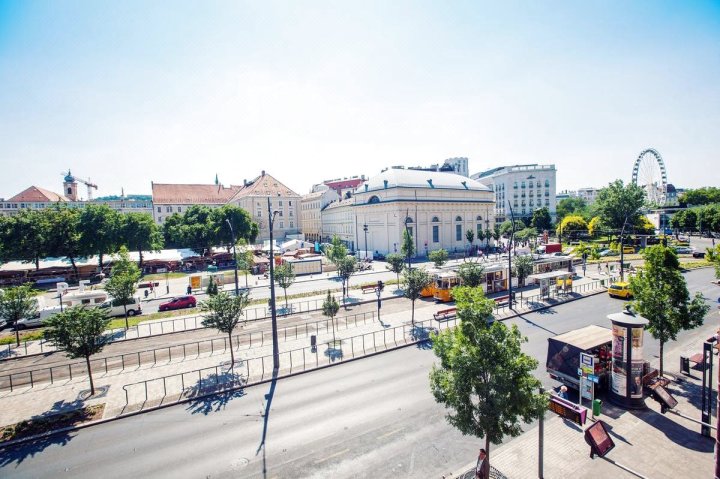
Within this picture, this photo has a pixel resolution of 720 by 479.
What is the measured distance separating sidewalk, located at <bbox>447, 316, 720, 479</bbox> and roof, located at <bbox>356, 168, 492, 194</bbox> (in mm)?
58022

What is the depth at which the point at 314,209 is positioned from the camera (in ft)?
350

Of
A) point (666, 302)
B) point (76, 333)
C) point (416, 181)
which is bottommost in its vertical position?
point (76, 333)

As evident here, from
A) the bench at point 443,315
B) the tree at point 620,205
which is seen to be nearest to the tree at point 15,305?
the bench at point 443,315

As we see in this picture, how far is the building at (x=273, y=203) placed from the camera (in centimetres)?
9431

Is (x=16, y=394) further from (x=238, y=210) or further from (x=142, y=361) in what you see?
(x=238, y=210)

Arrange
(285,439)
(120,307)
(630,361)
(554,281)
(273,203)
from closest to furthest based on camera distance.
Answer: (285,439), (630,361), (120,307), (554,281), (273,203)

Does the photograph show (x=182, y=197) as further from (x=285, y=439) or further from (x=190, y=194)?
(x=285, y=439)

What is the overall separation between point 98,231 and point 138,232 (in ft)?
18.8

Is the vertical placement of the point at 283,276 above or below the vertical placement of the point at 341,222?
below

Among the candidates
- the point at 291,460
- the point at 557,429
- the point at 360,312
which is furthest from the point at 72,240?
the point at 557,429

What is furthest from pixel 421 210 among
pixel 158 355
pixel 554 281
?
pixel 158 355

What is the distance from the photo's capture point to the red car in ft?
106

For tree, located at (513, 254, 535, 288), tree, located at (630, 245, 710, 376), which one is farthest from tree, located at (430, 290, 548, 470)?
tree, located at (513, 254, 535, 288)

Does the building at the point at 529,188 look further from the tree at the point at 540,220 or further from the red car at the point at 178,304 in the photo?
the red car at the point at 178,304
